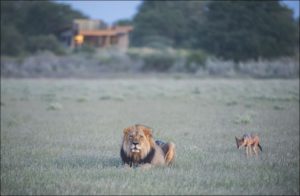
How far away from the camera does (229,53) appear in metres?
52.5

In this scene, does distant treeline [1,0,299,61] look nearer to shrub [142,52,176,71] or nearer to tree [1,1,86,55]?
tree [1,1,86,55]

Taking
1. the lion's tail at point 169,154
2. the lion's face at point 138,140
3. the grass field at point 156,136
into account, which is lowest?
the grass field at point 156,136

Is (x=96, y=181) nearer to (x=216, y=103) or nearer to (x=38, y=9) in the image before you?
(x=216, y=103)

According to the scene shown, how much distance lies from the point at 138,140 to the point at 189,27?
6427 centimetres

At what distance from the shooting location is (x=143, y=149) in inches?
353

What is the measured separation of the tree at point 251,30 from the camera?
5131cm

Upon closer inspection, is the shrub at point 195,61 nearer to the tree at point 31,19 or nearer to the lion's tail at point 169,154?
the tree at point 31,19

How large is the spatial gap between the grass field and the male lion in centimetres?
16

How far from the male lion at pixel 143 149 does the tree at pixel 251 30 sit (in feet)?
137

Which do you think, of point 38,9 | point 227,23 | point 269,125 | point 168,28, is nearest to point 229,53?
point 227,23

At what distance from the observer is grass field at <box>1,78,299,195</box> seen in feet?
28.0

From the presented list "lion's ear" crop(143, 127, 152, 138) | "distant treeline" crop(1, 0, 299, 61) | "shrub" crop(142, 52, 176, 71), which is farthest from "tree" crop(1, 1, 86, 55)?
"lion's ear" crop(143, 127, 152, 138)


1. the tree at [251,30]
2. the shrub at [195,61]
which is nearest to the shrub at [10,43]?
the shrub at [195,61]

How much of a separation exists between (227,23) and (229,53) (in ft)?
8.85
